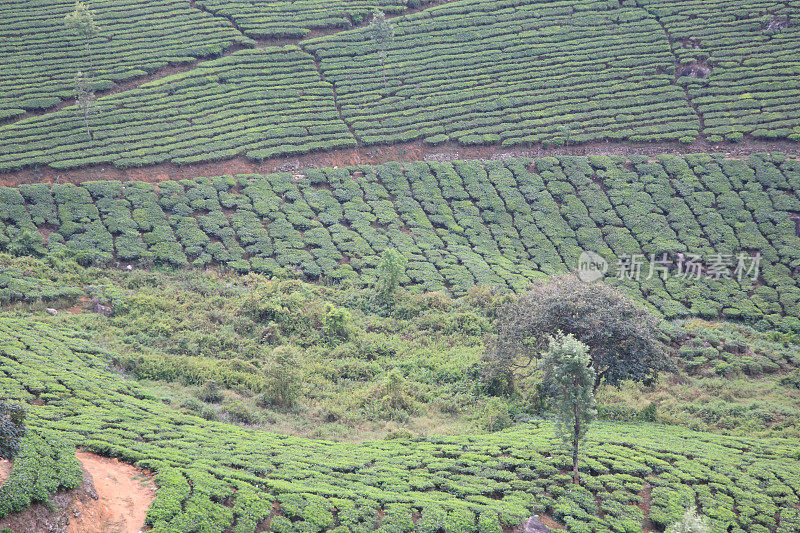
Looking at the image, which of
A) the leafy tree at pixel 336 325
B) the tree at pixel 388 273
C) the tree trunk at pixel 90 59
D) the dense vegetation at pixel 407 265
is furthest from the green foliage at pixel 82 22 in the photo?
the leafy tree at pixel 336 325

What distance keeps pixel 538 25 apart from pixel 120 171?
1547 inches

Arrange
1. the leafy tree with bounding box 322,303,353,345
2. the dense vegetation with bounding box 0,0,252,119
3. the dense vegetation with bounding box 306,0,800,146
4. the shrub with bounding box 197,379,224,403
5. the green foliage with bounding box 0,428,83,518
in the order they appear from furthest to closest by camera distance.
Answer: the dense vegetation with bounding box 306,0,800,146, the dense vegetation with bounding box 0,0,252,119, the leafy tree with bounding box 322,303,353,345, the shrub with bounding box 197,379,224,403, the green foliage with bounding box 0,428,83,518

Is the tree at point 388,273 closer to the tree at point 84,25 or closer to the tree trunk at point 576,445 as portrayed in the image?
the tree trunk at point 576,445

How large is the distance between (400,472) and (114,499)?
8.52 meters

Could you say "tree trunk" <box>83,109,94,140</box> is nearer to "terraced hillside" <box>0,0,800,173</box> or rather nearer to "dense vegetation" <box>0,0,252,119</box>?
"terraced hillside" <box>0,0,800,173</box>

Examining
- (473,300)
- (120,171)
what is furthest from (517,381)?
(120,171)

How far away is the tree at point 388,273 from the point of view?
3728 centimetres

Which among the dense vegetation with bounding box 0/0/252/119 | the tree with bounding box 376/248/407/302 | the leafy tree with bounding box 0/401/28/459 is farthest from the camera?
the dense vegetation with bounding box 0/0/252/119

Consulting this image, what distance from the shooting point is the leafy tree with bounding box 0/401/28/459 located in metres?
15.9

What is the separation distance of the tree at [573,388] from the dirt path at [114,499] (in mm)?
12364

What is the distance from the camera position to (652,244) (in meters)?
42.9

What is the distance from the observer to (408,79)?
187 ft

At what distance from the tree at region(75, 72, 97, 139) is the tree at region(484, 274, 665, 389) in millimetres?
33123

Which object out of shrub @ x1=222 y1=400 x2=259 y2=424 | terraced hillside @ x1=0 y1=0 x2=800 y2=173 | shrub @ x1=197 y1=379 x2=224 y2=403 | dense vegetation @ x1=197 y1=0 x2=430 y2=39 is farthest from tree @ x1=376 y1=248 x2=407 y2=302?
dense vegetation @ x1=197 y1=0 x2=430 y2=39
